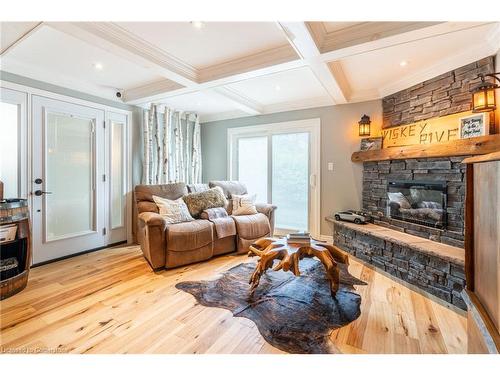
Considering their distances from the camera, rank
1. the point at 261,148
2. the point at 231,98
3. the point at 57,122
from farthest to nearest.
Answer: the point at 261,148 < the point at 231,98 < the point at 57,122

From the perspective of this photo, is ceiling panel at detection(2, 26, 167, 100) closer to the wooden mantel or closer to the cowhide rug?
the cowhide rug

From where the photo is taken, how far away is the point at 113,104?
3.72 meters

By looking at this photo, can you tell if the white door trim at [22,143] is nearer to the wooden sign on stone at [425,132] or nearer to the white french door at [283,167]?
the white french door at [283,167]

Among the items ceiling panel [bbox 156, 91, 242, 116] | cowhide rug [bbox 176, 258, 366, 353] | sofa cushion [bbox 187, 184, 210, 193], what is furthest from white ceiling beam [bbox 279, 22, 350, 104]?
sofa cushion [bbox 187, 184, 210, 193]

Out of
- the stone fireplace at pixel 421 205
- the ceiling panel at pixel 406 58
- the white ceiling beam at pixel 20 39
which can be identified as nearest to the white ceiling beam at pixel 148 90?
the white ceiling beam at pixel 20 39

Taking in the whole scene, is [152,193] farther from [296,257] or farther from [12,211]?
[296,257]

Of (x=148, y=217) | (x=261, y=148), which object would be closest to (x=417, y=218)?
(x=261, y=148)

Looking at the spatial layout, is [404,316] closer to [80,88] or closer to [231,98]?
[231,98]

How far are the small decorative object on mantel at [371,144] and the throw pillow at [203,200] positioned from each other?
7.31 ft

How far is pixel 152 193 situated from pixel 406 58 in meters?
3.45

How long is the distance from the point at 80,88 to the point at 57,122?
1.77ft

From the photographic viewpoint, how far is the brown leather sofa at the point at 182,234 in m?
2.86

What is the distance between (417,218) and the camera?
9.58ft

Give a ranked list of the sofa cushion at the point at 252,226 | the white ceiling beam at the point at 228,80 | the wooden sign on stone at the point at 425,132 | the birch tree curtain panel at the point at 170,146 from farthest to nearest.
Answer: the birch tree curtain panel at the point at 170,146
the sofa cushion at the point at 252,226
the wooden sign on stone at the point at 425,132
the white ceiling beam at the point at 228,80
